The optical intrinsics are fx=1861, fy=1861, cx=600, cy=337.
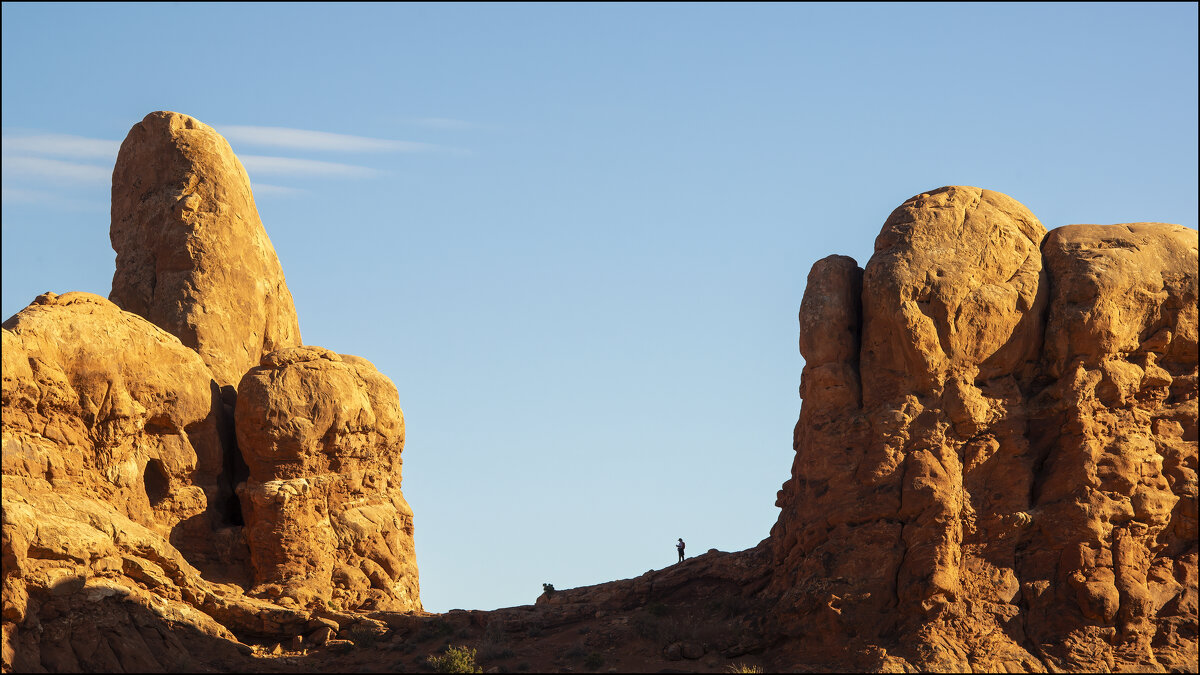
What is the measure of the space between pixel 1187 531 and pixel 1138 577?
140cm

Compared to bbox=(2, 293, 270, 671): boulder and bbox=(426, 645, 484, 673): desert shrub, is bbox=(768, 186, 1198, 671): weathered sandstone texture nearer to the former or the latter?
bbox=(426, 645, 484, 673): desert shrub

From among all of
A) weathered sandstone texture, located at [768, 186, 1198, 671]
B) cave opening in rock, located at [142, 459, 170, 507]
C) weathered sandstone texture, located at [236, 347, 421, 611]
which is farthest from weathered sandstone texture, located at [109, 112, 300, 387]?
weathered sandstone texture, located at [768, 186, 1198, 671]

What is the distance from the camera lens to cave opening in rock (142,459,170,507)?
38406 mm

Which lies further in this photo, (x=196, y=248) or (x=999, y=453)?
(x=196, y=248)

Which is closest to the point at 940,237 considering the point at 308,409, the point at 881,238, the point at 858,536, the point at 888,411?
the point at 881,238

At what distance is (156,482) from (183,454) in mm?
792

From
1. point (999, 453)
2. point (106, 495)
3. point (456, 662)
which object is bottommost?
point (456, 662)

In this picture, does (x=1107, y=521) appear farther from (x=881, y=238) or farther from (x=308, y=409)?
(x=308, y=409)

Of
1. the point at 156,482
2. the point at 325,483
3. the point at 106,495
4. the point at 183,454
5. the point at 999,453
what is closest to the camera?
the point at 999,453

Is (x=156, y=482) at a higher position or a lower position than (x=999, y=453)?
higher

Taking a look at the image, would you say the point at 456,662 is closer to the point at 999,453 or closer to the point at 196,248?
the point at 999,453

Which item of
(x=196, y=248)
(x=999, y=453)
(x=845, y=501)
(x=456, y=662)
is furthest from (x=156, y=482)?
(x=999, y=453)

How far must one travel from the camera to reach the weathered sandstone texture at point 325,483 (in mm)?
39438

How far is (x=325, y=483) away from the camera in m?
40.4
